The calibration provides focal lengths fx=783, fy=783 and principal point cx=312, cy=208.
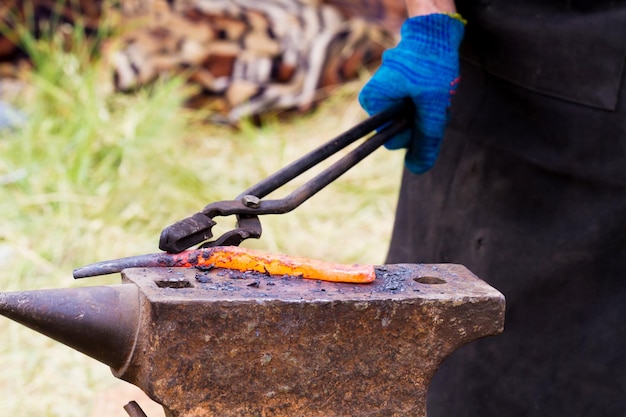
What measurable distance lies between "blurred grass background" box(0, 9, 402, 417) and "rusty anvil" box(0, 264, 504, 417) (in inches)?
57.0

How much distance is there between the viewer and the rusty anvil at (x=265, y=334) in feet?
3.45

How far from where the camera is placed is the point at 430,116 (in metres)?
1.55

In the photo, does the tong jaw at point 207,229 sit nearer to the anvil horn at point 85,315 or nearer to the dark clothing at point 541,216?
the anvil horn at point 85,315

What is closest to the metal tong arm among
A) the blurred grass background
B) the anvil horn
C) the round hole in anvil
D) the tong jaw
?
the tong jaw

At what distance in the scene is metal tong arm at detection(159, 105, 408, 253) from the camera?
4.00 ft

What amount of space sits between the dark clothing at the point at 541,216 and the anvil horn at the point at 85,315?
0.89 meters

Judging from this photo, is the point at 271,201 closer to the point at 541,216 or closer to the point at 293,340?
the point at 293,340

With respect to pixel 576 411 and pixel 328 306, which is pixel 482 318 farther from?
pixel 576 411

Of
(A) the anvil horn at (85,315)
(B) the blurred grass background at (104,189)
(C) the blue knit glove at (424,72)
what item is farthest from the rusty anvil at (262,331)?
(B) the blurred grass background at (104,189)

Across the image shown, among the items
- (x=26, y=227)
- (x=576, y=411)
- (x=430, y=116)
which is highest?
(x=430, y=116)

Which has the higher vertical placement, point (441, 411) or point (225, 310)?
point (225, 310)

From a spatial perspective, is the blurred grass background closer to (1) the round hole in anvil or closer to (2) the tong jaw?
(2) the tong jaw

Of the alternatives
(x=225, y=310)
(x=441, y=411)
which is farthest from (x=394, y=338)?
(x=441, y=411)

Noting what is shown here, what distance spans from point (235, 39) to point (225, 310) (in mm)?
3601
